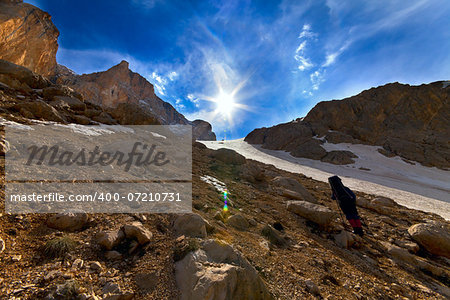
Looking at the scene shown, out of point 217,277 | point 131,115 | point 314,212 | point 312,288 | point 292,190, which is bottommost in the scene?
point 312,288

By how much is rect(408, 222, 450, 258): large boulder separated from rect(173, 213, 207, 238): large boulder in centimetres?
958

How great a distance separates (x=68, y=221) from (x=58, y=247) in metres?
0.79

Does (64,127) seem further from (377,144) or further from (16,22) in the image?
A: (377,144)

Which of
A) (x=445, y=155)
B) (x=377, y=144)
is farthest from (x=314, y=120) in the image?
(x=445, y=155)

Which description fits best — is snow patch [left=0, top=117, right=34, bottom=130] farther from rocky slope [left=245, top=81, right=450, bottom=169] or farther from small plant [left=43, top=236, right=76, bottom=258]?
rocky slope [left=245, top=81, right=450, bottom=169]

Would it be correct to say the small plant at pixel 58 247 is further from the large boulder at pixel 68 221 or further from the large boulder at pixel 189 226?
the large boulder at pixel 189 226

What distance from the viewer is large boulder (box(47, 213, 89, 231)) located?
11.1 feet

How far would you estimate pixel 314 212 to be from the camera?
25.0 ft

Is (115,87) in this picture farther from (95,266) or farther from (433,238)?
(433,238)

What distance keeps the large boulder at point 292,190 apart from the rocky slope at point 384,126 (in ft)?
117

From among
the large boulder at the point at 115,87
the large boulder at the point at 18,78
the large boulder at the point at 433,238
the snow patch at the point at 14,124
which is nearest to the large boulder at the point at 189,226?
the snow patch at the point at 14,124

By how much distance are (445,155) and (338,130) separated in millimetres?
23483

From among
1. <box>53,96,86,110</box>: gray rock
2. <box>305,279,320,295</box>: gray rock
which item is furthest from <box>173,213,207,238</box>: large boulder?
<box>53,96,86,110</box>: gray rock

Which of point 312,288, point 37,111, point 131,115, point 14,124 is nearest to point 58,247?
point 312,288
